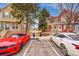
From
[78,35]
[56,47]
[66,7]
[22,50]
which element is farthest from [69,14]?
[22,50]

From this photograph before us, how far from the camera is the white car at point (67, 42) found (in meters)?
3.09

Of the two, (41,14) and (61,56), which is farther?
(41,14)

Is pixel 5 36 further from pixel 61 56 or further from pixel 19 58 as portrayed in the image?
pixel 61 56

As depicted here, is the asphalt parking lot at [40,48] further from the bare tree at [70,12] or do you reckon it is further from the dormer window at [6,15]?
the dormer window at [6,15]

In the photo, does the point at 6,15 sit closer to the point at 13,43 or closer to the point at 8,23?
the point at 8,23

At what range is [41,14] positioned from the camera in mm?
3367

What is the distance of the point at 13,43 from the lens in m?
3.19

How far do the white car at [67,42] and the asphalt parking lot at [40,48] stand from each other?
9 centimetres

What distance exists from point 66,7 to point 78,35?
0.53 meters

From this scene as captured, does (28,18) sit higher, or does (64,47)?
(28,18)

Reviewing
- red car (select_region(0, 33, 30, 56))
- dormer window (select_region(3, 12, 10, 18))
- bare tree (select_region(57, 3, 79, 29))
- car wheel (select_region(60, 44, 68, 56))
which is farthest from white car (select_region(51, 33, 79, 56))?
dormer window (select_region(3, 12, 10, 18))

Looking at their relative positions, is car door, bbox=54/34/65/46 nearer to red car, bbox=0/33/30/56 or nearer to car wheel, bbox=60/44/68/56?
car wheel, bbox=60/44/68/56

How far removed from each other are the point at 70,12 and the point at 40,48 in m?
0.82

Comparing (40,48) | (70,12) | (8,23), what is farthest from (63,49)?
(8,23)
